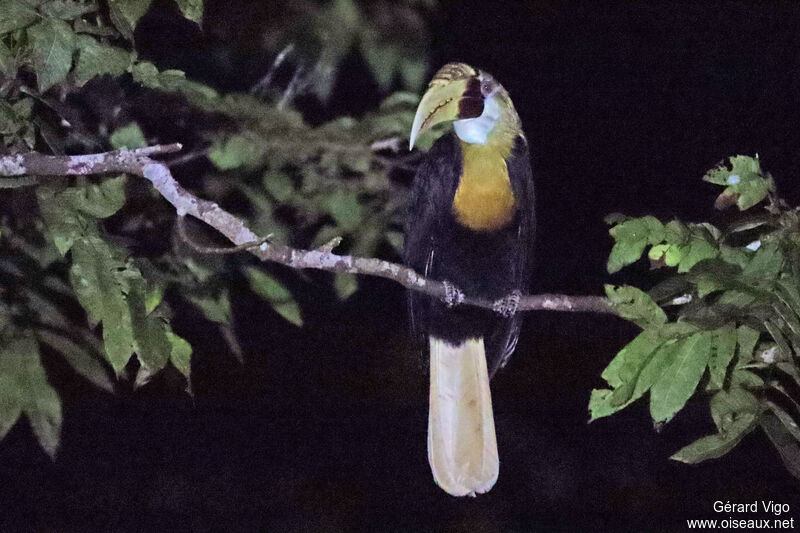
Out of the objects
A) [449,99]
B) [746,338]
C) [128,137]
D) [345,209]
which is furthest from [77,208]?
[746,338]

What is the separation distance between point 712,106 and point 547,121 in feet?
0.77

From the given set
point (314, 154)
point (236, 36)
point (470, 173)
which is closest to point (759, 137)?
point (470, 173)

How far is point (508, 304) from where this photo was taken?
52.1 inches

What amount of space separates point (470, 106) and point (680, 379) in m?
0.52

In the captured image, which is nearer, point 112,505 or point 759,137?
point 112,505

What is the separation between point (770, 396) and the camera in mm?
1253

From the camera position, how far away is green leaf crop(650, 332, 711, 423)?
933 mm

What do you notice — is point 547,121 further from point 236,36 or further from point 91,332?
point 91,332

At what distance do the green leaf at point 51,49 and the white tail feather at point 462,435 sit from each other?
639mm

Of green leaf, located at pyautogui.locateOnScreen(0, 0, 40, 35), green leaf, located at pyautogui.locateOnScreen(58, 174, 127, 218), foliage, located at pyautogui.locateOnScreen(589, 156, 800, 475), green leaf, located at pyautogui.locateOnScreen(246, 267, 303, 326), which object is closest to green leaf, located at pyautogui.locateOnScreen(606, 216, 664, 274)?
foliage, located at pyautogui.locateOnScreen(589, 156, 800, 475)

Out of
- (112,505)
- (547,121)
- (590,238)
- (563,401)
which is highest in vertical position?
(547,121)

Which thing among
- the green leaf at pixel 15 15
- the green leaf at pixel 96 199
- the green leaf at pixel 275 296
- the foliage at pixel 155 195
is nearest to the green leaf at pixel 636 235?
the foliage at pixel 155 195

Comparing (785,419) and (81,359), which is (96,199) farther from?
(785,419)

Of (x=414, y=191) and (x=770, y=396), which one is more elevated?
(x=414, y=191)
